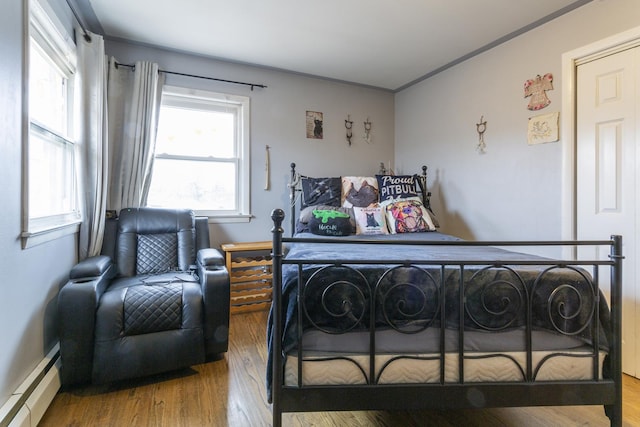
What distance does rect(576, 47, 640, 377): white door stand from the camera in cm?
192

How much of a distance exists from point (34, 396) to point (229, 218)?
6.45 ft

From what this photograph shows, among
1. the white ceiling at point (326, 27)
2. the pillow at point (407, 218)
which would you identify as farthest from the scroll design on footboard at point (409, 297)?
the white ceiling at point (326, 27)

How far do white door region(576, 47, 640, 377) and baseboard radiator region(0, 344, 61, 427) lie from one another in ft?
10.7

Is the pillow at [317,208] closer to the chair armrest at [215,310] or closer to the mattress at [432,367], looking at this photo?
the chair armrest at [215,310]

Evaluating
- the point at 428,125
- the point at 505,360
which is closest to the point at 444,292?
the point at 505,360

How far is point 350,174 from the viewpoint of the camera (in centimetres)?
381

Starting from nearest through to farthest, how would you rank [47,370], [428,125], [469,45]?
[47,370] < [469,45] < [428,125]

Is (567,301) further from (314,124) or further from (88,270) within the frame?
(314,124)

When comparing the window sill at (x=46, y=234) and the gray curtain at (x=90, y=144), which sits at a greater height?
the gray curtain at (x=90, y=144)

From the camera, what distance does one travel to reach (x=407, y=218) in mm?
2816

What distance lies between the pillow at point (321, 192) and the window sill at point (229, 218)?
0.62m

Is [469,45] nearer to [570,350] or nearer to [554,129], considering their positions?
[554,129]

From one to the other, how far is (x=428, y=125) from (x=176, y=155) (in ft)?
8.90

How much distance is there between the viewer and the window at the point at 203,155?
3.02 m
